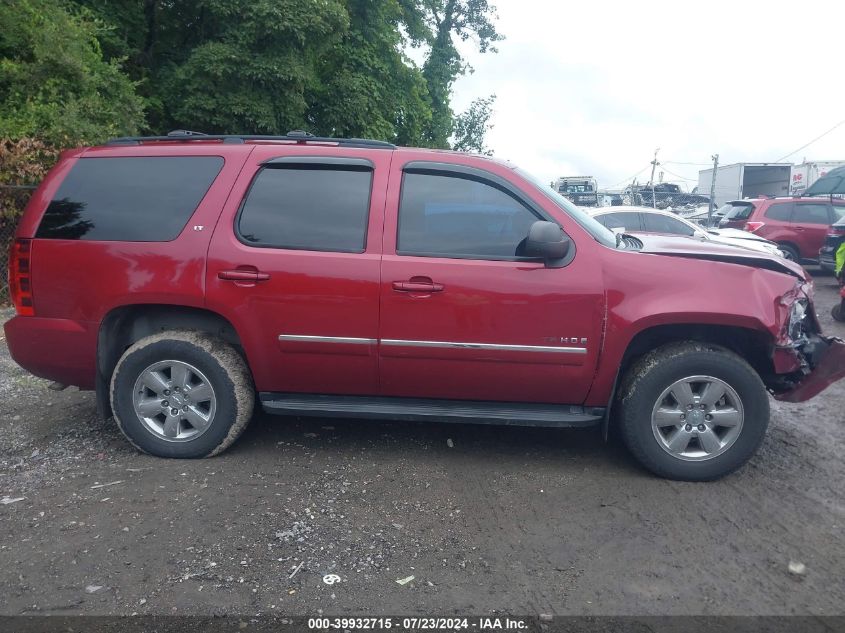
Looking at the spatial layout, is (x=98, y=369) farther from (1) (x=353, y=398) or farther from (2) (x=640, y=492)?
(2) (x=640, y=492)

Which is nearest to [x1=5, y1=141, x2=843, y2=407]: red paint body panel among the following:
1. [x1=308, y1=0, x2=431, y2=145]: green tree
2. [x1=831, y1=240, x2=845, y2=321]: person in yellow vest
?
[x1=831, y1=240, x2=845, y2=321]: person in yellow vest

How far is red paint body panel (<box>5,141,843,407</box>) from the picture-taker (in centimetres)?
405

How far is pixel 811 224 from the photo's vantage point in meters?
14.8

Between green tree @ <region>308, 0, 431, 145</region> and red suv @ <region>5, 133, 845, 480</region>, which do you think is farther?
green tree @ <region>308, 0, 431, 145</region>

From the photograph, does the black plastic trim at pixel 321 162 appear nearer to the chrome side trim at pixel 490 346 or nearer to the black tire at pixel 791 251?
the chrome side trim at pixel 490 346

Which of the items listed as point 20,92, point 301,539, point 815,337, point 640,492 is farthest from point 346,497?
point 20,92

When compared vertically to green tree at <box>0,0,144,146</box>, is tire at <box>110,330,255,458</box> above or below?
below

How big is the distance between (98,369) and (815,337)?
15.2 feet

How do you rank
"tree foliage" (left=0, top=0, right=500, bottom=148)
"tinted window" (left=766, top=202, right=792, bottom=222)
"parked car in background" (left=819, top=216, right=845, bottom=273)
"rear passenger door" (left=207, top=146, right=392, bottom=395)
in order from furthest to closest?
"tinted window" (left=766, top=202, right=792, bottom=222) < "parked car in background" (left=819, top=216, right=845, bottom=273) < "tree foliage" (left=0, top=0, right=500, bottom=148) < "rear passenger door" (left=207, top=146, right=392, bottom=395)

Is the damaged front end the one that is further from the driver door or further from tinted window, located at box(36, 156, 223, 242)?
tinted window, located at box(36, 156, 223, 242)

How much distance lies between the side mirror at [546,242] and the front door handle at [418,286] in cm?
58

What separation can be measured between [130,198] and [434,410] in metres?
2.38

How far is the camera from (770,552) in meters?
3.37

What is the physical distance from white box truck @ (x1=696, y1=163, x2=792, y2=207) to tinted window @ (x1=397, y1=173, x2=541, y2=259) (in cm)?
2863
